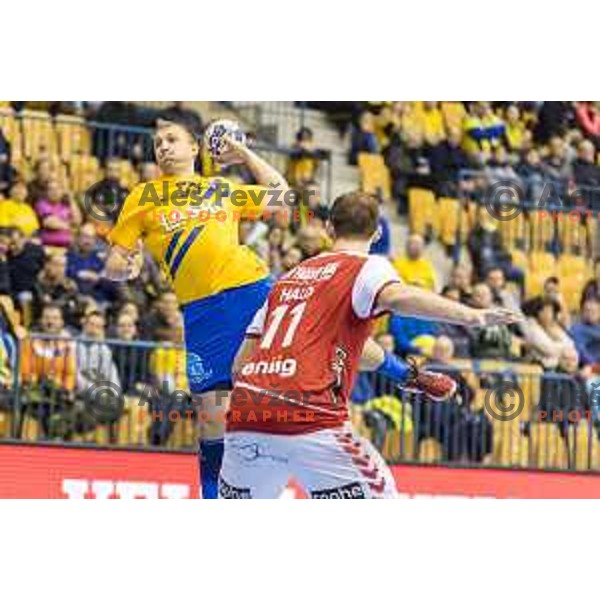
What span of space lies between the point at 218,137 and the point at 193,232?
2.48 feet

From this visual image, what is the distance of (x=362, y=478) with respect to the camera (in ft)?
35.1

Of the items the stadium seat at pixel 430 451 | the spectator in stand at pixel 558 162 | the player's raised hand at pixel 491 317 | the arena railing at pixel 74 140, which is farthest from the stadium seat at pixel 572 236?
the player's raised hand at pixel 491 317

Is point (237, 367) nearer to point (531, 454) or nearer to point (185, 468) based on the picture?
point (185, 468)

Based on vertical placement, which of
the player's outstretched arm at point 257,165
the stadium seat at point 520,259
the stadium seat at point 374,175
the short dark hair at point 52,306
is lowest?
the short dark hair at point 52,306

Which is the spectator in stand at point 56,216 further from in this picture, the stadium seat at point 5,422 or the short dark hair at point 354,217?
the short dark hair at point 354,217

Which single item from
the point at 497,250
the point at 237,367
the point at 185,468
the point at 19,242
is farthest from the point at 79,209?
the point at 237,367

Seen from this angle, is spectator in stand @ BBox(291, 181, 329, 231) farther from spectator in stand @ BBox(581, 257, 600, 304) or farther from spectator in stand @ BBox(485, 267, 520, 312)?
spectator in stand @ BBox(581, 257, 600, 304)

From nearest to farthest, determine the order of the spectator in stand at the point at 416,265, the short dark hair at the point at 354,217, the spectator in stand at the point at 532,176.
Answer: the short dark hair at the point at 354,217 → the spectator in stand at the point at 416,265 → the spectator in stand at the point at 532,176

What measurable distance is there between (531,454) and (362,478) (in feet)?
20.4

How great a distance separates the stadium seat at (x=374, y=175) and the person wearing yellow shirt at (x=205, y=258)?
4083 millimetres


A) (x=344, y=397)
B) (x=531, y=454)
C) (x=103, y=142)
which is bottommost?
(x=531, y=454)

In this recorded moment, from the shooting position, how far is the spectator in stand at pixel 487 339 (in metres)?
17.4

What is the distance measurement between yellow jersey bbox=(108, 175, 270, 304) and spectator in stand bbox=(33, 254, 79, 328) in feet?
8.65

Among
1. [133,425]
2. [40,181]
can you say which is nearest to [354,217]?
[133,425]
